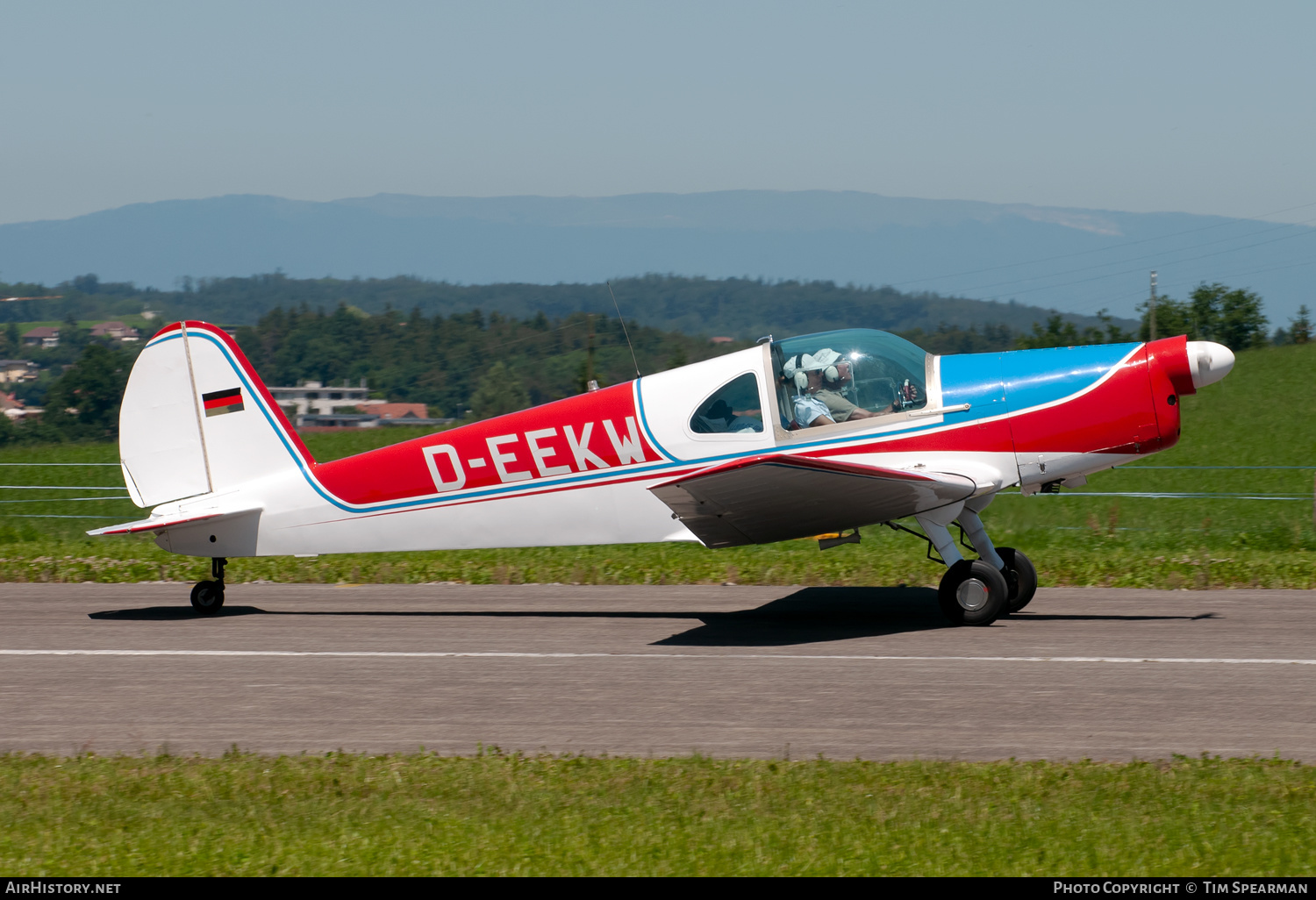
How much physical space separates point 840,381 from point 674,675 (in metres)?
2.74

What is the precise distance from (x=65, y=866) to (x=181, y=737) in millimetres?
2123

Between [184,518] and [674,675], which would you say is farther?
[184,518]

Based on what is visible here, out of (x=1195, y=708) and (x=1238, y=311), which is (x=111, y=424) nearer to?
(x=1195, y=708)

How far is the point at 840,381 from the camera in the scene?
9.15 metres

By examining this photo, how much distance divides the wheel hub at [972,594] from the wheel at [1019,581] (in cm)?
57

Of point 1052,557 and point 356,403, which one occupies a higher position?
point 356,403

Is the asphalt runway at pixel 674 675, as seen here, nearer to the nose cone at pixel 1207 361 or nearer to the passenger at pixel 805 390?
the passenger at pixel 805 390

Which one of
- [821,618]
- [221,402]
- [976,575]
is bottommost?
[821,618]

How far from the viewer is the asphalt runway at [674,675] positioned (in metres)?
6.23

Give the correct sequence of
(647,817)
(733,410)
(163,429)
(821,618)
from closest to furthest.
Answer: (647,817), (733,410), (821,618), (163,429)

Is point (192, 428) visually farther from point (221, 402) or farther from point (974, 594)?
point (974, 594)

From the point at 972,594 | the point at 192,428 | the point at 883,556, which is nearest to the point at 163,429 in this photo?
the point at 192,428

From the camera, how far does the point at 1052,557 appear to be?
12242mm
